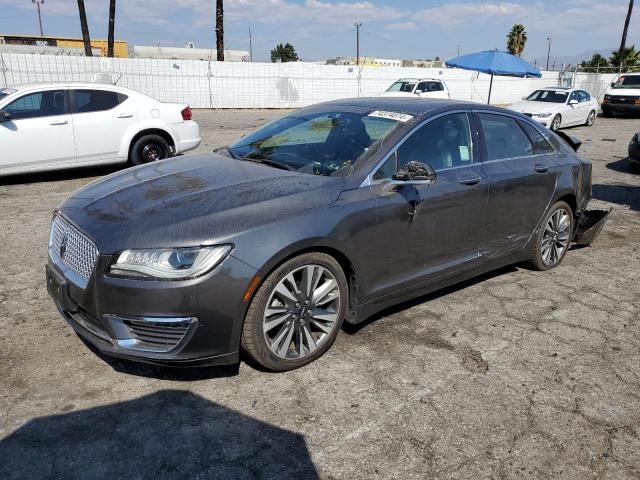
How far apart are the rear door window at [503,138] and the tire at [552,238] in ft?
2.16

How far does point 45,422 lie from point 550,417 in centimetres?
263

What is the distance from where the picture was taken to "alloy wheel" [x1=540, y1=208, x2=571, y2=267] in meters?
4.92

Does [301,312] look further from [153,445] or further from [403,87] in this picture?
[403,87]

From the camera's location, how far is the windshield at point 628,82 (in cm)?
2334

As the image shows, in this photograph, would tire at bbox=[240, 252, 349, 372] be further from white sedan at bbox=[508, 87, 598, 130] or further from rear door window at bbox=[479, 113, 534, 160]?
white sedan at bbox=[508, 87, 598, 130]

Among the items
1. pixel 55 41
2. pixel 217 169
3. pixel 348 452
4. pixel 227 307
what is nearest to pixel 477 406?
pixel 348 452

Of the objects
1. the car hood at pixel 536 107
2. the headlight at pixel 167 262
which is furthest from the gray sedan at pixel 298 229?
the car hood at pixel 536 107

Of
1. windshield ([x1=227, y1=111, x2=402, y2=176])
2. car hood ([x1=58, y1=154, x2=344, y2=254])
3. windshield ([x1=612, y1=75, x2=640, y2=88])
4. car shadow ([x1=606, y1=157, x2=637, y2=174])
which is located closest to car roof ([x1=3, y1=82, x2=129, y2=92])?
windshield ([x1=227, y1=111, x2=402, y2=176])

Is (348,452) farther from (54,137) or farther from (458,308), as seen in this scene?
(54,137)

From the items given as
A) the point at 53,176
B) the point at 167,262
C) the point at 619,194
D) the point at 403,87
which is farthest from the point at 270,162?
the point at 403,87

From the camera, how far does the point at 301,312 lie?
10.3ft

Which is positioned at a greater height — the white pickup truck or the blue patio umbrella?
the blue patio umbrella

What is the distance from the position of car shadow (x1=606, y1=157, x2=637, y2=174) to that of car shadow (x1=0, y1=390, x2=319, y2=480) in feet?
33.2

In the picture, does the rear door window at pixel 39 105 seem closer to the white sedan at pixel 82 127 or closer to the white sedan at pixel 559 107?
the white sedan at pixel 82 127
